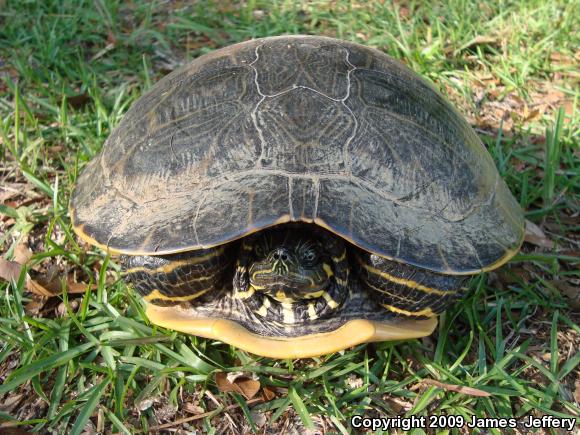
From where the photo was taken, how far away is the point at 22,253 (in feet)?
9.54

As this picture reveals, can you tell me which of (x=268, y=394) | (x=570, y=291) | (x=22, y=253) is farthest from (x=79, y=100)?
(x=570, y=291)

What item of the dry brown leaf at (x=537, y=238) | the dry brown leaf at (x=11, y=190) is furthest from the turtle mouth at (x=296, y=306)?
the dry brown leaf at (x=11, y=190)

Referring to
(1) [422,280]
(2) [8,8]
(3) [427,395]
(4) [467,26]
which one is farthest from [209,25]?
(3) [427,395]

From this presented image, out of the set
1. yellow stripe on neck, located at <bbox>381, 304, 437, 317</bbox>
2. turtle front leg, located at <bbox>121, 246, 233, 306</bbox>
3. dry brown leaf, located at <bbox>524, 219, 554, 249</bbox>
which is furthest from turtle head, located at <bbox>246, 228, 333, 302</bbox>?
dry brown leaf, located at <bbox>524, 219, 554, 249</bbox>

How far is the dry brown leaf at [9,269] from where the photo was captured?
109 inches

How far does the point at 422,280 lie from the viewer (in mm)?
2316

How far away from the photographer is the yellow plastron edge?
→ 87.9 inches

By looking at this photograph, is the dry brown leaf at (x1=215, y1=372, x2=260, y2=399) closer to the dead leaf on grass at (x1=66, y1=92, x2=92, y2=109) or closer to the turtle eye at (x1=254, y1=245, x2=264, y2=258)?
the turtle eye at (x1=254, y1=245, x2=264, y2=258)

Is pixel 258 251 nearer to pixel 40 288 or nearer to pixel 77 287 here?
pixel 77 287

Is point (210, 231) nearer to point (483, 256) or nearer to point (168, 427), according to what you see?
point (168, 427)

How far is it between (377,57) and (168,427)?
1.92m

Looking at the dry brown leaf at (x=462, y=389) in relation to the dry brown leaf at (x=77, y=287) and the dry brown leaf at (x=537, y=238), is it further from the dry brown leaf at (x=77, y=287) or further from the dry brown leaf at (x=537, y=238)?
the dry brown leaf at (x=77, y=287)

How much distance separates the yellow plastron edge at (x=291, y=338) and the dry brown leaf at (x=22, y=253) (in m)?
0.92

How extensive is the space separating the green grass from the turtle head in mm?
383
